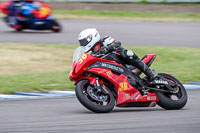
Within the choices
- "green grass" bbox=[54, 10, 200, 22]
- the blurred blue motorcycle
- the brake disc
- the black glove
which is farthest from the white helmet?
"green grass" bbox=[54, 10, 200, 22]

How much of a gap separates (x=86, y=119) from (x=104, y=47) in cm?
124

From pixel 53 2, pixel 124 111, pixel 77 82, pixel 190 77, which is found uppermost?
pixel 77 82

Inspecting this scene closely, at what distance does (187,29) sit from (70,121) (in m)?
17.1

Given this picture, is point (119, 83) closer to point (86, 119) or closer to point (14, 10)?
point (86, 119)

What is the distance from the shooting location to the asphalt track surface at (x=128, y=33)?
61.8 ft

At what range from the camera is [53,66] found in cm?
1362

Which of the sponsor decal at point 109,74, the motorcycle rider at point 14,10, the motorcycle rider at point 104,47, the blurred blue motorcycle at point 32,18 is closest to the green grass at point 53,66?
the motorcycle rider at point 104,47

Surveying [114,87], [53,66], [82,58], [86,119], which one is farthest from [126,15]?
[86,119]

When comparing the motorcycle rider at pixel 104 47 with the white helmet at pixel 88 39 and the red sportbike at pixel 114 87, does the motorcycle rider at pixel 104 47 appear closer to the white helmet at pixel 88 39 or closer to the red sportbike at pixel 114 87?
the white helmet at pixel 88 39

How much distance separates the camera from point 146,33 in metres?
21.6

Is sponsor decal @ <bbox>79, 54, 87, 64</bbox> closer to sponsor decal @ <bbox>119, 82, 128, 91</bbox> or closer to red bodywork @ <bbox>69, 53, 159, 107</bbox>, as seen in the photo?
red bodywork @ <bbox>69, 53, 159, 107</bbox>

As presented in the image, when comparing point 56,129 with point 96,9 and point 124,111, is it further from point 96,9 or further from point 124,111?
point 96,9

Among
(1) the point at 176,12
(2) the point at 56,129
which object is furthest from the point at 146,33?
(2) the point at 56,129

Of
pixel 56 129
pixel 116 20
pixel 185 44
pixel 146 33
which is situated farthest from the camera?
pixel 116 20
